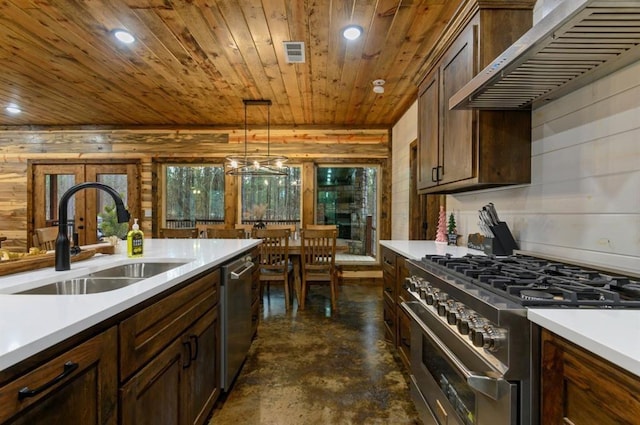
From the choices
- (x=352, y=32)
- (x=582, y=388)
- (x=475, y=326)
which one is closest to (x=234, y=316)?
(x=475, y=326)

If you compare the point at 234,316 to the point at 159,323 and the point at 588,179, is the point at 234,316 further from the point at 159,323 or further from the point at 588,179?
the point at 588,179

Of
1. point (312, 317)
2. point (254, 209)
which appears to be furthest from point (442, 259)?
point (254, 209)

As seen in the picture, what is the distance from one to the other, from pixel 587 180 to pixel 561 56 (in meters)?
0.60

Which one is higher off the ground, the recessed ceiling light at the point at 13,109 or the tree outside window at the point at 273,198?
the recessed ceiling light at the point at 13,109

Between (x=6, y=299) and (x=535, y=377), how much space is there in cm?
154

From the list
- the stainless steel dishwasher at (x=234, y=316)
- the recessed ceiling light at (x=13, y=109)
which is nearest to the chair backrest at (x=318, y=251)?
the stainless steel dishwasher at (x=234, y=316)

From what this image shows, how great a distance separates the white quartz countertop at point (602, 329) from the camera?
2.10 feet

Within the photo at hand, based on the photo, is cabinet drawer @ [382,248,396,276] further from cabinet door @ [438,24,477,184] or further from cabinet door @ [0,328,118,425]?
cabinet door @ [0,328,118,425]

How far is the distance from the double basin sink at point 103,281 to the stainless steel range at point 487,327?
1334 mm

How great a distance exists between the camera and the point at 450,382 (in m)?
1.33

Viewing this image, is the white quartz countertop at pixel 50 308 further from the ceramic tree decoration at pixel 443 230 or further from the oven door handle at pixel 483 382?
the ceramic tree decoration at pixel 443 230

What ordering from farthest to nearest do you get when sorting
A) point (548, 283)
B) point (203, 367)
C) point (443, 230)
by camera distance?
point (443, 230) → point (203, 367) → point (548, 283)

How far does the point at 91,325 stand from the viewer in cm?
84

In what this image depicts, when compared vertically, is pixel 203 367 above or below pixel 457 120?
below
